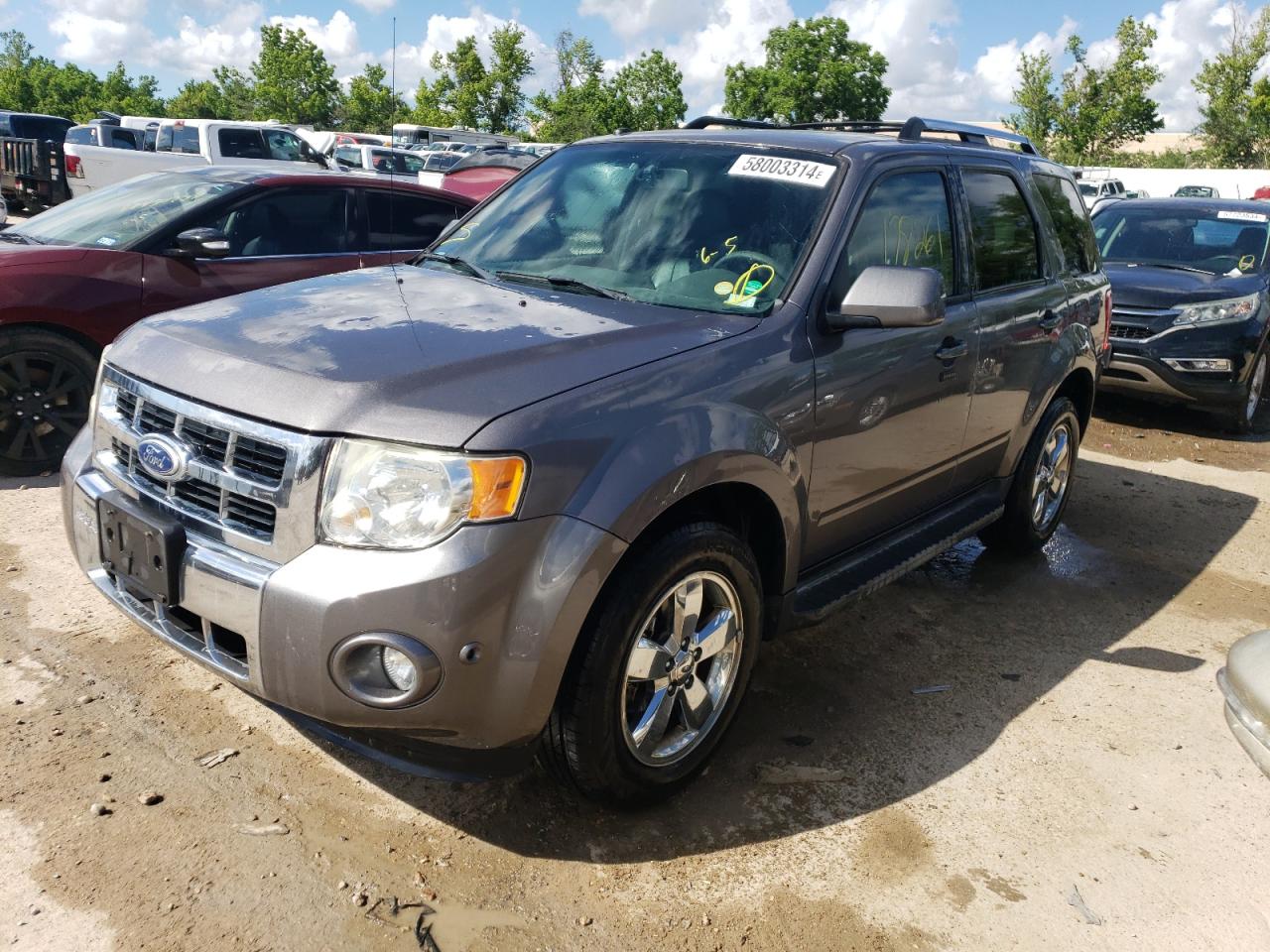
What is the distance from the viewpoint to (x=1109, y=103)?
40.9 m

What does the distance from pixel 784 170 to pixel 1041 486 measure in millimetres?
2476

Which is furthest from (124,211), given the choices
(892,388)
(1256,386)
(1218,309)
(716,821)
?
(1256,386)

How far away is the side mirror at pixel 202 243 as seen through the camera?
5410mm

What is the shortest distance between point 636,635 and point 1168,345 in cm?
696

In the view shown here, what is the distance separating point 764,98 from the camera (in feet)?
181

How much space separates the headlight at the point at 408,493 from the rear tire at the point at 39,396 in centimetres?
366

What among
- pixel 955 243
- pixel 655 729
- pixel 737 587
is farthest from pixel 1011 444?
pixel 655 729

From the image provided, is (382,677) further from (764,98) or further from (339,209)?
(764,98)

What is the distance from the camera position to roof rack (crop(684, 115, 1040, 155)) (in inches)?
167

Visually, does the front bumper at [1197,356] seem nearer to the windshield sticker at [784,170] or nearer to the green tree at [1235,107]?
the windshield sticker at [784,170]

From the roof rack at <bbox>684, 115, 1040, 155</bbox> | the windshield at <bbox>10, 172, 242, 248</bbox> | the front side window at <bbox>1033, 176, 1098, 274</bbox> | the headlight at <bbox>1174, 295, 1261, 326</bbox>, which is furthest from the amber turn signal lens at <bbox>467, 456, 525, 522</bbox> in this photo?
the headlight at <bbox>1174, 295, 1261, 326</bbox>

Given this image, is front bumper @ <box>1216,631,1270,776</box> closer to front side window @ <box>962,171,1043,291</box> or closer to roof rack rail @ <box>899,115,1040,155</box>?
front side window @ <box>962,171,1043,291</box>

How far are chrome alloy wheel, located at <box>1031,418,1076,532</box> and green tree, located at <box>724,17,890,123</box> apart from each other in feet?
171

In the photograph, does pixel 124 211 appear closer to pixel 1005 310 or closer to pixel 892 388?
pixel 892 388
